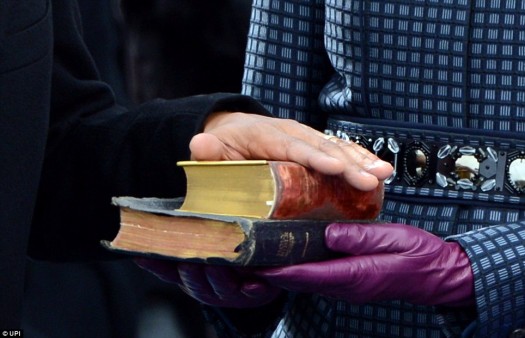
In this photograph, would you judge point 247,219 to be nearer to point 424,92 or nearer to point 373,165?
point 373,165

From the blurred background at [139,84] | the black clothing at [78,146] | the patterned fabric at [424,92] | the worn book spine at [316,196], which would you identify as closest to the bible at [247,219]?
the worn book spine at [316,196]

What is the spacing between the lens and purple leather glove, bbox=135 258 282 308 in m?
1.72

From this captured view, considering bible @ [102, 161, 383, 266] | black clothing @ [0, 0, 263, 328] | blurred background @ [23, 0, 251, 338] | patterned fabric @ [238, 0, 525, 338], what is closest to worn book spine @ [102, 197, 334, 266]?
bible @ [102, 161, 383, 266]

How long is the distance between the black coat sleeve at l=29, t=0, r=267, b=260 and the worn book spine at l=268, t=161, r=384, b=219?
0.23 metres

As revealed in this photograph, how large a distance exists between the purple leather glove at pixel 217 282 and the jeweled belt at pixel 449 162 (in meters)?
0.33

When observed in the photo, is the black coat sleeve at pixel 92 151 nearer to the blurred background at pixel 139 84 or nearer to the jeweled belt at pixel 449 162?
the jeweled belt at pixel 449 162

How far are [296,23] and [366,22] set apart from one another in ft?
0.48

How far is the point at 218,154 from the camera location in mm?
1753

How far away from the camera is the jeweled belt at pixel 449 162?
6.52 ft

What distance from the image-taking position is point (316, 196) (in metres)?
1.66

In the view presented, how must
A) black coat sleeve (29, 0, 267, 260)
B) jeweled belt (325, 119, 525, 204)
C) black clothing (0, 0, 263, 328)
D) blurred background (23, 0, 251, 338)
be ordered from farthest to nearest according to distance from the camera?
blurred background (23, 0, 251, 338), jeweled belt (325, 119, 525, 204), black coat sleeve (29, 0, 267, 260), black clothing (0, 0, 263, 328)

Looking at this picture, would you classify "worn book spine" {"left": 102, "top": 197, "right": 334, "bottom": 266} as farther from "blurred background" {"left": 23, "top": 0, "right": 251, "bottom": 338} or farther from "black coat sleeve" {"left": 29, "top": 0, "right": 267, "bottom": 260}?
"blurred background" {"left": 23, "top": 0, "right": 251, "bottom": 338}

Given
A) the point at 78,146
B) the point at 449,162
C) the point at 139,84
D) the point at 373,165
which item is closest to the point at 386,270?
the point at 373,165

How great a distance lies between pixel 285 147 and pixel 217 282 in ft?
0.59
